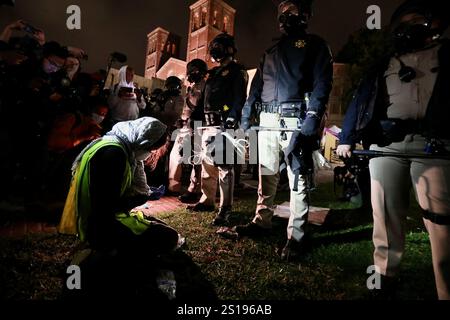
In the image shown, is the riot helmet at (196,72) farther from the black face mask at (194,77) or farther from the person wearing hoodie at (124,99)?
the person wearing hoodie at (124,99)

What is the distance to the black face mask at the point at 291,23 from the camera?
13.2 ft

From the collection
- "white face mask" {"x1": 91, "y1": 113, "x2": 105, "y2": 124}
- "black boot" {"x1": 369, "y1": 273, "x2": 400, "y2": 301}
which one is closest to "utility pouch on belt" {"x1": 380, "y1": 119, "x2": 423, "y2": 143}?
"black boot" {"x1": 369, "y1": 273, "x2": 400, "y2": 301}

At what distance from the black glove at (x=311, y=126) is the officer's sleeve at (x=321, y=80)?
0.08m

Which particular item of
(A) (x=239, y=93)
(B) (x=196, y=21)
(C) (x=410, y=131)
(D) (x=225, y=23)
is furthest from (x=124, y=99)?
(D) (x=225, y=23)

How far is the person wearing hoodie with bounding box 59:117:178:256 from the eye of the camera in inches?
97.8

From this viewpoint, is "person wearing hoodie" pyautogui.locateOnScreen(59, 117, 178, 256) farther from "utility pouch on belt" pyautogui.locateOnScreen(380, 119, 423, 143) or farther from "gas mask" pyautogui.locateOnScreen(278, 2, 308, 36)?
"gas mask" pyautogui.locateOnScreen(278, 2, 308, 36)

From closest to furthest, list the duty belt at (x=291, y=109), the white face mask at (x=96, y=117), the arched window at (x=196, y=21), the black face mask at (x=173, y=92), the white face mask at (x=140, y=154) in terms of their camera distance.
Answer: the white face mask at (x=140, y=154), the duty belt at (x=291, y=109), the white face mask at (x=96, y=117), the black face mask at (x=173, y=92), the arched window at (x=196, y=21)

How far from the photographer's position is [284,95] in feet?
13.1

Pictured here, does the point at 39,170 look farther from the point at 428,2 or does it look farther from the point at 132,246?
the point at 428,2

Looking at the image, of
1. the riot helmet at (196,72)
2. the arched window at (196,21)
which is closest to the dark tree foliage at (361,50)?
the riot helmet at (196,72)

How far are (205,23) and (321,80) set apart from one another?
63290 mm

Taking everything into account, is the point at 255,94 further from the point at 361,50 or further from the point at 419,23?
the point at 361,50

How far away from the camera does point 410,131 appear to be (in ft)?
8.56

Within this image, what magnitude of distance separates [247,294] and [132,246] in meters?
1.16
